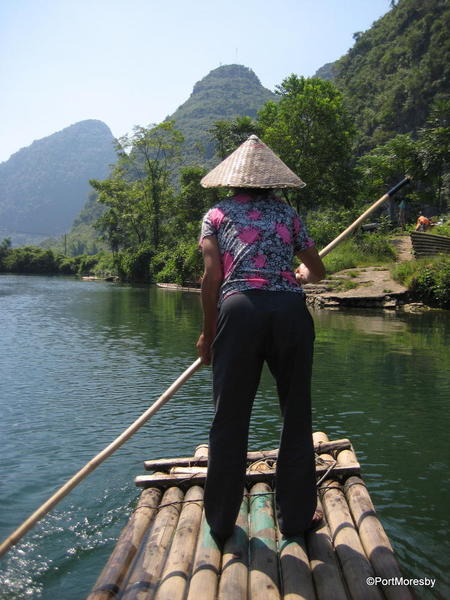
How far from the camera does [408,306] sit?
60.2ft

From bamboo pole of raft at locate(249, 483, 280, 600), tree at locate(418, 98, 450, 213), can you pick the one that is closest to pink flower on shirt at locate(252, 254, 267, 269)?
bamboo pole of raft at locate(249, 483, 280, 600)

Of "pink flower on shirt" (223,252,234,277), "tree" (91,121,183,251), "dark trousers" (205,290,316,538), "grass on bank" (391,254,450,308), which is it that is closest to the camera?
"dark trousers" (205,290,316,538)

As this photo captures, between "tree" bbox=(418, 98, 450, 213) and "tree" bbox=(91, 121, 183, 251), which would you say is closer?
"tree" bbox=(418, 98, 450, 213)

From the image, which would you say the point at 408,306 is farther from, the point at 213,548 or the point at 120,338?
the point at 213,548

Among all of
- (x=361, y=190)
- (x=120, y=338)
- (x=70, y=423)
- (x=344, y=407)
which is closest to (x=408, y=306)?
→ (x=120, y=338)

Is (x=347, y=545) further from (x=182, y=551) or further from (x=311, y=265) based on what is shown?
(x=311, y=265)

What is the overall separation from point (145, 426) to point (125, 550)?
358 cm

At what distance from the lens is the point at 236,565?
2.76m

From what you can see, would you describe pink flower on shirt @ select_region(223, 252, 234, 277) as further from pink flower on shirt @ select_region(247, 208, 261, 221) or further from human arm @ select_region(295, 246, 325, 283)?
human arm @ select_region(295, 246, 325, 283)

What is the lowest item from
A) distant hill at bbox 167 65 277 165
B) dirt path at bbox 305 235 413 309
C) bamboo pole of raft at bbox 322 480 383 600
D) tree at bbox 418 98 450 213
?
bamboo pole of raft at bbox 322 480 383 600

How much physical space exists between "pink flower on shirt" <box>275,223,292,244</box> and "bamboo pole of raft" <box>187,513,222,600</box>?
1618 mm

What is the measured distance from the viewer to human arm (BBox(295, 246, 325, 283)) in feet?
10.5

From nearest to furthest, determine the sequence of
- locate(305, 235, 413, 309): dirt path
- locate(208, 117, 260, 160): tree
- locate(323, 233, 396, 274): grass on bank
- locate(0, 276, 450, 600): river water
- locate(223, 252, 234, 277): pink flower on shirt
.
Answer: locate(223, 252, 234, 277): pink flower on shirt, locate(0, 276, 450, 600): river water, locate(305, 235, 413, 309): dirt path, locate(323, 233, 396, 274): grass on bank, locate(208, 117, 260, 160): tree

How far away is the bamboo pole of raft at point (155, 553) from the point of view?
254cm
